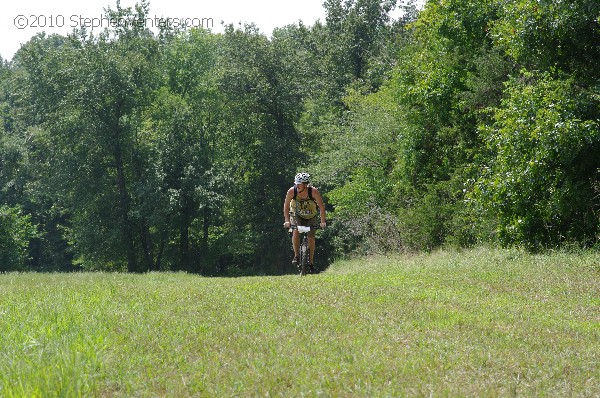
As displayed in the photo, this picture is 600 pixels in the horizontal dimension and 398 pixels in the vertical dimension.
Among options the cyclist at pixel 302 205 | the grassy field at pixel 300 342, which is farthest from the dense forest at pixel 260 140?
the grassy field at pixel 300 342

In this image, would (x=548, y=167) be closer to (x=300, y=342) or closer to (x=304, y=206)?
(x=304, y=206)

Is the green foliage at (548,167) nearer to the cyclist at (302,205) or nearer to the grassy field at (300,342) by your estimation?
the cyclist at (302,205)

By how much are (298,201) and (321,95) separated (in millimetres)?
37716

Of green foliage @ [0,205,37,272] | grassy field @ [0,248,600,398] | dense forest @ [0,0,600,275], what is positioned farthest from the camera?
green foliage @ [0,205,37,272]

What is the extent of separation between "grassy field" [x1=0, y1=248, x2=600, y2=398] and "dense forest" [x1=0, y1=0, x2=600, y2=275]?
8.95 meters

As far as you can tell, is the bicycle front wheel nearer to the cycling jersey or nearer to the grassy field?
the cycling jersey

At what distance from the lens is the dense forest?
23.9 metres

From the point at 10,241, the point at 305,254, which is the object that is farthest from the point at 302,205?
the point at 10,241

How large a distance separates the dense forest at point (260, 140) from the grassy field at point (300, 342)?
8.95 meters

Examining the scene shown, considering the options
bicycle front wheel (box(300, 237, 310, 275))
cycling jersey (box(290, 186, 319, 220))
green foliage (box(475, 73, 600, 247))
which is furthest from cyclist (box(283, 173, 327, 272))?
green foliage (box(475, 73, 600, 247))

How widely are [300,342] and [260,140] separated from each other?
40553 mm

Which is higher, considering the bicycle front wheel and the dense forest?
the dense forest

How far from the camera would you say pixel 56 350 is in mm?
6207

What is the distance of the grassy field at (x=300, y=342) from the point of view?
217 inches
